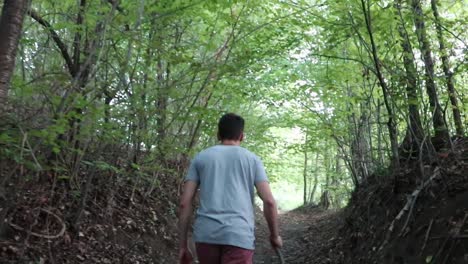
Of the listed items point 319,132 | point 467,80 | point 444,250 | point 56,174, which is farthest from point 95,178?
point 319,132

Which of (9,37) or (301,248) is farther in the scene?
(301,248)

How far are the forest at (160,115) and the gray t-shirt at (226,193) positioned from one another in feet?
4.38

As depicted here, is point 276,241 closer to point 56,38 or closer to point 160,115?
point 56,38

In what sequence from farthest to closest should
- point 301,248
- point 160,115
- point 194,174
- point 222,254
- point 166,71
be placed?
point 301,248, point 166,71, point 160,115, point 194,174, point 222,254

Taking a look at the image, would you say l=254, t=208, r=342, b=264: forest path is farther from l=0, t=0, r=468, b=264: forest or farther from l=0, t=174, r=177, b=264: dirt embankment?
l=0, t=174, r=177, b=264: dirt embankment

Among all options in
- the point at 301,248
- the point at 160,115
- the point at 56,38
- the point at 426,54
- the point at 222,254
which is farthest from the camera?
the point at 301,248

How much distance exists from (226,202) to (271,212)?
1.20 feet

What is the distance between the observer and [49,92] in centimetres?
457

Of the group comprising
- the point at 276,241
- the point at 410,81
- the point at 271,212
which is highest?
the point at 410,81

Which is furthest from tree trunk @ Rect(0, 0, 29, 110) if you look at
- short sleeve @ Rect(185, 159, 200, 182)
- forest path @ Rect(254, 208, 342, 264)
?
forest path @ Rect(254, 208, 342, 264)

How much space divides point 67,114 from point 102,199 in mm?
3264

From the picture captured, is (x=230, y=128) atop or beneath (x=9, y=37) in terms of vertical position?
beneath

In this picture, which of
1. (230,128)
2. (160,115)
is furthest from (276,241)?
(160,115)

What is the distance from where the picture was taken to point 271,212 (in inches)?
133
